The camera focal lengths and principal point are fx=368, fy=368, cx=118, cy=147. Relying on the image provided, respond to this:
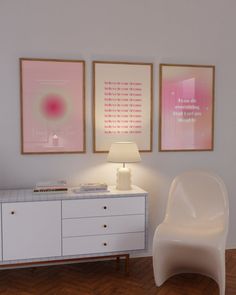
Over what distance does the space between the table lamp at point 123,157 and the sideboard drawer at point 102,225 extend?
11.8 inches

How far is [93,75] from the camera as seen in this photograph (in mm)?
3455

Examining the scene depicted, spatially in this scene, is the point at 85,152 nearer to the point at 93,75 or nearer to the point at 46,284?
the point at 93,75

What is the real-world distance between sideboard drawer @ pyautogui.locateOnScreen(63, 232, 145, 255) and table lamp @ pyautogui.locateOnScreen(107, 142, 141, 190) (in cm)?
44

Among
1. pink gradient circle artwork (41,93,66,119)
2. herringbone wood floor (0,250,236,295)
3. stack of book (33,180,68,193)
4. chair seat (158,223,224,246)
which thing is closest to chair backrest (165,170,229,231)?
chair seat (158,223,224,246)

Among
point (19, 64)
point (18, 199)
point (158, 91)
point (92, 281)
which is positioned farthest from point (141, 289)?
point (19, 64)

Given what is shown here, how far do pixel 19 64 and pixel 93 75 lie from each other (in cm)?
68

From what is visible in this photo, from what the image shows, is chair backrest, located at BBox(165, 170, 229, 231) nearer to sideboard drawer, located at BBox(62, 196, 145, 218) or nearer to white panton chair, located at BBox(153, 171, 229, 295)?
white panton chair, located at BBox(153, 171, 229, 295)

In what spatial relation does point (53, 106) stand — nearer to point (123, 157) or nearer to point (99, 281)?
point (123, 157)

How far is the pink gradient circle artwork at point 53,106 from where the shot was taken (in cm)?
337

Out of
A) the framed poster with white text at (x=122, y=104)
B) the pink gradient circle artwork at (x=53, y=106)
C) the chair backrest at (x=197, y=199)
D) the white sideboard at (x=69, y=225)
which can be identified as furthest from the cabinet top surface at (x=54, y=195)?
the pink gradient circle artwork at (x=53, y=106)

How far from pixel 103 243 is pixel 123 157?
75 centimetres

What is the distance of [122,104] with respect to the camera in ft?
11.6

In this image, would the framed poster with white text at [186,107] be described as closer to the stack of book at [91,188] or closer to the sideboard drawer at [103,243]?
the stack of book at [91,188]

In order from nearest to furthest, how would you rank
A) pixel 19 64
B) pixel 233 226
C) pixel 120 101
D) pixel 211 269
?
pixel 211 269 < pixel 19 64 < pixel 120 101 < pixel 233 226
